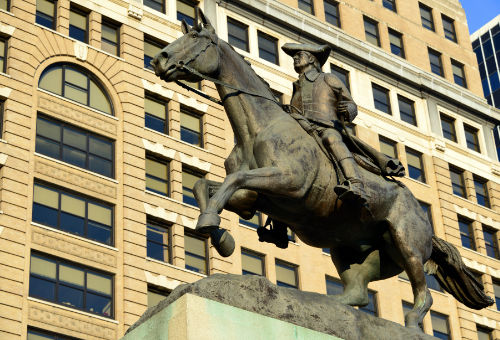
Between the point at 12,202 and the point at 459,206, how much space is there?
27554 millimetres

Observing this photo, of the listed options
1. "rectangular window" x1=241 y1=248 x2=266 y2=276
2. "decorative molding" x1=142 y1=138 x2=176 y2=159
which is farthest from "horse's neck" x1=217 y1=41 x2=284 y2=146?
"decorative molding" x1=142 y1=138 x2=176 y2=159

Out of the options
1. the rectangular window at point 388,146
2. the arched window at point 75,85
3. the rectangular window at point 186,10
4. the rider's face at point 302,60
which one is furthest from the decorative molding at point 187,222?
the rider's face at point 302,60

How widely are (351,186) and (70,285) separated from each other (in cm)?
2956

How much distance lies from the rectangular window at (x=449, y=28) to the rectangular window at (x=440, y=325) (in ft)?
69.5

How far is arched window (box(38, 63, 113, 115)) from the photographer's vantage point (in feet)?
163

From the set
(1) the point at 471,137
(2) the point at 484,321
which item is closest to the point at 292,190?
(2) the point at 484,321

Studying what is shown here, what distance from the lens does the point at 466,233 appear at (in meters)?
64.4

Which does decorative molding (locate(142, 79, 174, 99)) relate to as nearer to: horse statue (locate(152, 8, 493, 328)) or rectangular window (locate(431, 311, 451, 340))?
rectangular window (locate(431, 311, 451, 340))

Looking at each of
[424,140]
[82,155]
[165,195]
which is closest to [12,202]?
[82,155]

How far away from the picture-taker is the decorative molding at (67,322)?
43375 millimetres

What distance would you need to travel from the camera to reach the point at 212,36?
57.4ft

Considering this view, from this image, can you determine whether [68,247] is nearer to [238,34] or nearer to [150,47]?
[150,47]

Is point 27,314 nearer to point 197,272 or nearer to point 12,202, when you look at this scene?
point 12,202

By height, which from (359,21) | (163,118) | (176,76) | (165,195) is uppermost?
(359,21)
